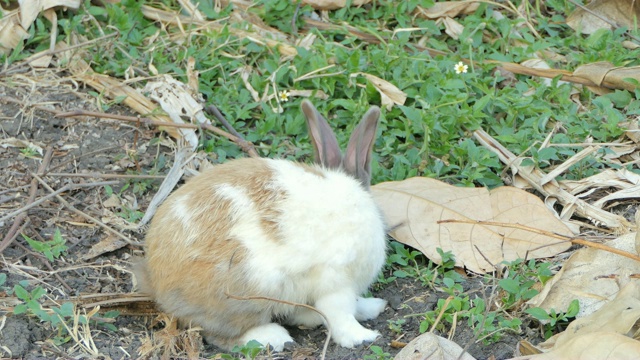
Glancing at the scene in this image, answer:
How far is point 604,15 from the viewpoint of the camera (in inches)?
273

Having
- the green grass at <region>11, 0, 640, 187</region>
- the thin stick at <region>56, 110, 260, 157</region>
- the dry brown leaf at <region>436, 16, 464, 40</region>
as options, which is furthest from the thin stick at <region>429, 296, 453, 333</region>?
the dry brown leaf at <region>436, 16, 464, 40</region>

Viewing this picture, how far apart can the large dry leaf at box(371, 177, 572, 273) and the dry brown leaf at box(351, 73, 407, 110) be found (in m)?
0.82

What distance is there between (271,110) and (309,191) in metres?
1.82

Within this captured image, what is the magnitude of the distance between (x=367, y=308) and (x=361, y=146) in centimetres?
84

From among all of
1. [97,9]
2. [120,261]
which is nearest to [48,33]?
[97,9]

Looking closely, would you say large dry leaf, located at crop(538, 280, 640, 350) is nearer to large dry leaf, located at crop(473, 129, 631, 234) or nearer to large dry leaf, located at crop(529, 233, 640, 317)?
large dry leaf, located at crop(529, 233, 640, 317)

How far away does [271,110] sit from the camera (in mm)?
6215

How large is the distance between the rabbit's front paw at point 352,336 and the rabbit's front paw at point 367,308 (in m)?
0.27

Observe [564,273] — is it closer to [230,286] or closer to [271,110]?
[230,286]

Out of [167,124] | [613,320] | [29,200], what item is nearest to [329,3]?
[167,124]

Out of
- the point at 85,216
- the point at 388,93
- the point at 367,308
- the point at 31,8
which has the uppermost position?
the point at 31,8

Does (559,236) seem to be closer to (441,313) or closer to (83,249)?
(441,313)

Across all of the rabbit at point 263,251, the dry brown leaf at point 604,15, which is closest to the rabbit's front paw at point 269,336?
the rabbit at point 263,251

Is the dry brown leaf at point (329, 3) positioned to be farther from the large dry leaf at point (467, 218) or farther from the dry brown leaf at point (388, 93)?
the large dry leaf at point (467, 218)
